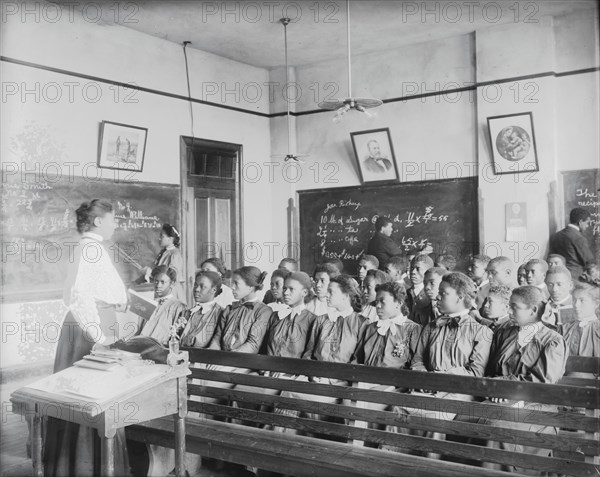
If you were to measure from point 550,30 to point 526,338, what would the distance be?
4.05 meters

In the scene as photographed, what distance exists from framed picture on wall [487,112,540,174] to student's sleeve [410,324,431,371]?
3.22 metres

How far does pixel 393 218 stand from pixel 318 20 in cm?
230

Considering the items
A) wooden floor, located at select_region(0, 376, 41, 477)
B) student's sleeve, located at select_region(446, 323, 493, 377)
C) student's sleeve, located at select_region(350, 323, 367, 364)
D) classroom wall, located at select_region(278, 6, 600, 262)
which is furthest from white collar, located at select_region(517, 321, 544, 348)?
classroom wall, located at select_region(278, 6, 600, 262)

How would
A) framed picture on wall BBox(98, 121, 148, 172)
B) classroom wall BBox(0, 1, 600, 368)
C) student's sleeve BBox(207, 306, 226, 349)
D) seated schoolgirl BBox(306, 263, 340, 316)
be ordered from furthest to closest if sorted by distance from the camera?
framed picture on wall BBox(98, 121, 148, 172) → classroom wall BBox(0, 1, 600, 368) → seated schoolgirl BBox(306, 263, 340, 316) → student's sleeve BBox(207, 306, 226, 349)

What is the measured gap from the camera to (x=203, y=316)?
414cm

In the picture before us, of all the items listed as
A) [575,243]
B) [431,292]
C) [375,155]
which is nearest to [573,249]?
[575,243]

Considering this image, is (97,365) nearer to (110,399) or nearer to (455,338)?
(110,399)

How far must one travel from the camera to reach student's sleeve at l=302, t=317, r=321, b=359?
140 inches

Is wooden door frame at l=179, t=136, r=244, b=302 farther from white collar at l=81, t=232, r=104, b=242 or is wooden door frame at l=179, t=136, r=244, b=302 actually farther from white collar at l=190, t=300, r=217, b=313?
white collar at l=81, t=232, r=104, b=242

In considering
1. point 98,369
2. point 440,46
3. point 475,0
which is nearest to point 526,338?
point 98,369

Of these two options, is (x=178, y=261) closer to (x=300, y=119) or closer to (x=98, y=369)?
(x=300, y=119)

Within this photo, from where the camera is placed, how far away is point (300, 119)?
7.56 metres

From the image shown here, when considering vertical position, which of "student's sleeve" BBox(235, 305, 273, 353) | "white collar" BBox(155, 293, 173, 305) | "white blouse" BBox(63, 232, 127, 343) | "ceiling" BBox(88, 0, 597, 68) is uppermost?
"ceiling" BBox(88, 0, 597, 68)

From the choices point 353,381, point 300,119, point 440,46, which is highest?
point 440,46
